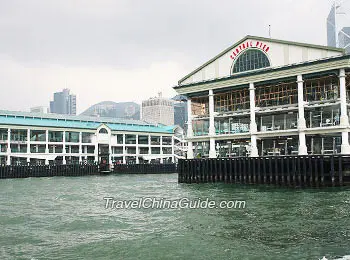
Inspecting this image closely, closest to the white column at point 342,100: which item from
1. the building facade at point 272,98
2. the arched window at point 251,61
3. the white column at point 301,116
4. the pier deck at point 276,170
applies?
the building facade at point 272,98

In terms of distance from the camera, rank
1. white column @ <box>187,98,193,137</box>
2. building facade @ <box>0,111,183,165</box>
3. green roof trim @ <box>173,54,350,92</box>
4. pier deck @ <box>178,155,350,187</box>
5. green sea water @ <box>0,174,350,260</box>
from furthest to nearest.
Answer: building facade @ <box>0,111,183,165</box> < white column @ <box>187,98,193,137</box> < green roof trim @ <box>173,54,350,92</box> < pier deck @ <box>178,155,350,187</box> < green sea water @ <box>0,174,350,260</box>

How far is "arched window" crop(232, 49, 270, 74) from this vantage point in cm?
5016

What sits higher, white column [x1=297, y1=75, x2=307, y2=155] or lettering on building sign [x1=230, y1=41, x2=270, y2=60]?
lettering on building sign [x1=230, y1=41, x2=270, y2=60]

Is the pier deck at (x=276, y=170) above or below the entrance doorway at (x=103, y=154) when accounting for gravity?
below

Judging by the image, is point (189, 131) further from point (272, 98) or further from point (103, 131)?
point (103, 131)

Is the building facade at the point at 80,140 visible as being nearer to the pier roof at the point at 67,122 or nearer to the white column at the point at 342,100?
the pier roof at the point at 67,122

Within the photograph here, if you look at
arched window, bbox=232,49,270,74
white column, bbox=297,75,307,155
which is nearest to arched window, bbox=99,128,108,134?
arched window, bbox=232,49,270,74

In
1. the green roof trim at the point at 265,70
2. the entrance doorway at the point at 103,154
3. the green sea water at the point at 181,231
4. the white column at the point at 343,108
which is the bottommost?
the green sea water at the point at 181,231

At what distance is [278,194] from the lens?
34969mm

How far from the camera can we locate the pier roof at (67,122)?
301 feet

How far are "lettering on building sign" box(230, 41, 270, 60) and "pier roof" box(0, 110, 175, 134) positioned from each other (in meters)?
56.1

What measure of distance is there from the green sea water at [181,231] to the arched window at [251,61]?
2405cm

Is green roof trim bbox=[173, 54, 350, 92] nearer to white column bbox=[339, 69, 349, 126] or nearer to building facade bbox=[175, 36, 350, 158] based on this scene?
building facade bbox=[175, 36, 350, 158]

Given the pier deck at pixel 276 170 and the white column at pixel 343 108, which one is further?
the white column at pixel 343 108
